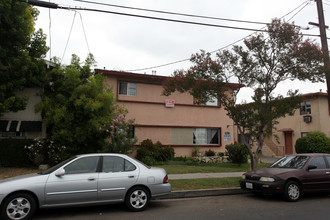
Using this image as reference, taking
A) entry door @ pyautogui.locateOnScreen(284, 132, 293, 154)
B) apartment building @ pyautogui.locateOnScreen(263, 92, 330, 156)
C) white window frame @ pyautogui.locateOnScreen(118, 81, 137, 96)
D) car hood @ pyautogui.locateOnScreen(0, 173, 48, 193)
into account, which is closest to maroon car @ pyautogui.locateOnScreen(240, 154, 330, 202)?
car hood @ pyautogui.locateOnScreen(0, 173, 48, 193)

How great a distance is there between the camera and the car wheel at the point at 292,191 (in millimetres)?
7238

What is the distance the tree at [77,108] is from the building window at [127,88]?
3.22 metres

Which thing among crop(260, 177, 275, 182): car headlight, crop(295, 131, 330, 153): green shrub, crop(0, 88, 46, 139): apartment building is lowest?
crop(260, 177, 275, 182): car headlight

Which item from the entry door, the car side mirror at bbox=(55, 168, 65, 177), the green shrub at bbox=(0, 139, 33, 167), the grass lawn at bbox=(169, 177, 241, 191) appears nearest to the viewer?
the car side mirror at bbox=(55, 168, 65, 177)

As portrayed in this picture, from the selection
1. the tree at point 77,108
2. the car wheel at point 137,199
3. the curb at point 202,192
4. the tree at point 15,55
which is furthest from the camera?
the tree at point 77,108

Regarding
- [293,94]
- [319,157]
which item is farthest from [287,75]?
[319,157]

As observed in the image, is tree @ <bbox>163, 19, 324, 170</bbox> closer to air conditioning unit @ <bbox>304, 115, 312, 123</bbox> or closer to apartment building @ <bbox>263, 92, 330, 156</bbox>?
apartment building @ <bbox>263, 92, 330, 156</bbox>

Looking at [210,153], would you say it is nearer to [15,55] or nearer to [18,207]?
[15,55]

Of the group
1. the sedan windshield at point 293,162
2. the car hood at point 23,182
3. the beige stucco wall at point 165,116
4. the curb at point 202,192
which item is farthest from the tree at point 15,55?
the sedan windshield at point 293,162

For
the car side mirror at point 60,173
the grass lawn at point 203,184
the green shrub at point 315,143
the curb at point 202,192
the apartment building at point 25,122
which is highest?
the apartment building at point 25,122

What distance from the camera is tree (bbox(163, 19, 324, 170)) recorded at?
9.27 meters

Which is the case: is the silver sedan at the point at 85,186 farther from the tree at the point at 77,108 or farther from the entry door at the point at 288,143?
the entry door at the point at 288,143

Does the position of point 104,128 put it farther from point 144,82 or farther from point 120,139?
point 144,82

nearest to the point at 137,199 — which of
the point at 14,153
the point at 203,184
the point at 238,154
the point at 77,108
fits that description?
the point at 203,184
